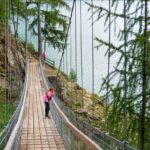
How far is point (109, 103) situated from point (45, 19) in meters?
39.8

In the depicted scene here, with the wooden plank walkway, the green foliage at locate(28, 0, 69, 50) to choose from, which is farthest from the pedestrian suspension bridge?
the green foliage at locate(28, 0, 69, 50)

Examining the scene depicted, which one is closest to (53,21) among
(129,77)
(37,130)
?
(37,130)

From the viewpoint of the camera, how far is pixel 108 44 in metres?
8.08

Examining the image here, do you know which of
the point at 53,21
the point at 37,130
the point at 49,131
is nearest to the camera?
the point at 49,131

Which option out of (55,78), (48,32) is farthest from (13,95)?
(48,32)

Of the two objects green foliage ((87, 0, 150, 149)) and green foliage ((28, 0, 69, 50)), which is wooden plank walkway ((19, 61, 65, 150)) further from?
green foliage ((28, 0, 69, 50))

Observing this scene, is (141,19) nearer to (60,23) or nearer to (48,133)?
(48,133)

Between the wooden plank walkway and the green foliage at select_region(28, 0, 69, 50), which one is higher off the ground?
the green foliage at select_region(28, 0, 69, 50)

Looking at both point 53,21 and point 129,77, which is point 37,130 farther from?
point 53,21

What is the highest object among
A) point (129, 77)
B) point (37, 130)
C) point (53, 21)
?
point (53, 21)

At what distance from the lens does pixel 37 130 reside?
16.6 meters

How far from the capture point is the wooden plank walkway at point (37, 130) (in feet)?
43.5

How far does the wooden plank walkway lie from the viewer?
13.2 meters

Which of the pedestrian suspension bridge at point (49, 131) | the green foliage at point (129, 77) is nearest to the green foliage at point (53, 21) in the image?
the pedestrian suspension bridge at point (49, 131)
